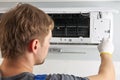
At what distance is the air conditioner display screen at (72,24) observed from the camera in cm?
138

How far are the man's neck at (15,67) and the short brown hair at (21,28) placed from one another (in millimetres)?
21

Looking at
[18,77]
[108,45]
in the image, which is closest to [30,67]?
[18,77]

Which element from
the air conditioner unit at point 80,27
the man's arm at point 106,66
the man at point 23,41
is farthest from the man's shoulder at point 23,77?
the air conditioner unit at point 80,27

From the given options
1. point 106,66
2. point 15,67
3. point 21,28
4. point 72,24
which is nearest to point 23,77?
point 15,67

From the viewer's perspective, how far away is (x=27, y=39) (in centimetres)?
77

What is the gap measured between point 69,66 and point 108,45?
397 mm

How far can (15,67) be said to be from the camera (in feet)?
2.57

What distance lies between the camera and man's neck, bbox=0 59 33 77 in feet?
2.56

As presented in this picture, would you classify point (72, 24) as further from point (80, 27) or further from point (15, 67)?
point (15, 67)

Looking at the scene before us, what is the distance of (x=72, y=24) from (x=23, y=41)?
648 millimetres

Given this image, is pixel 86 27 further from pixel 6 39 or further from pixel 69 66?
pixel 6 39

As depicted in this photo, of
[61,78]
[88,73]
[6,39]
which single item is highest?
[6,39]

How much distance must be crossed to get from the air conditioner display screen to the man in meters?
0.59

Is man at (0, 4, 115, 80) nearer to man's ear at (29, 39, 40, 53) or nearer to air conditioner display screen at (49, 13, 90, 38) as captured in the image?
man's ear at (29, 39, 40, 53)
